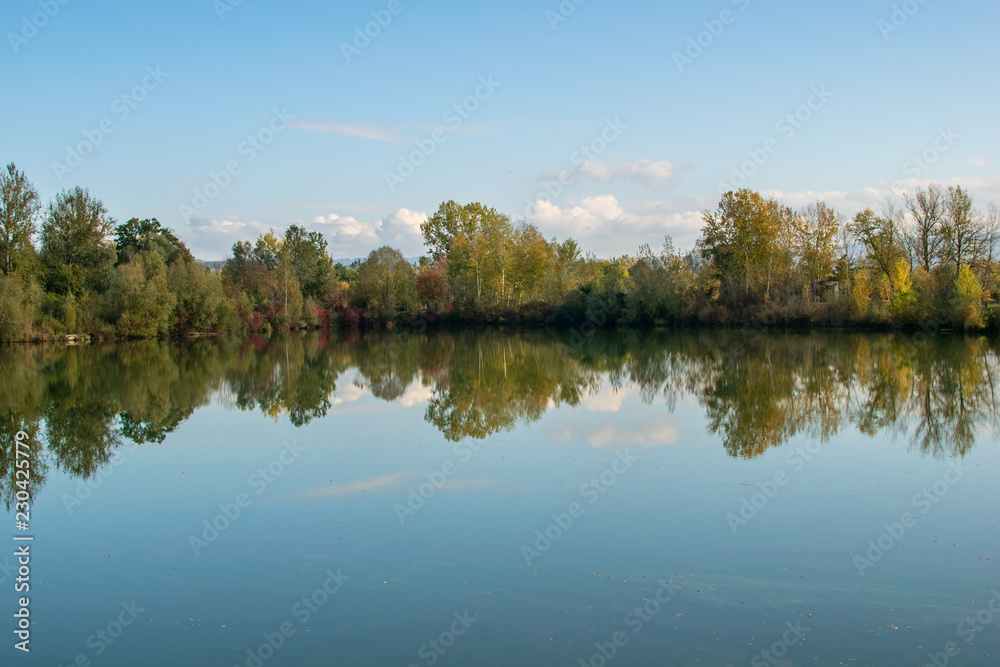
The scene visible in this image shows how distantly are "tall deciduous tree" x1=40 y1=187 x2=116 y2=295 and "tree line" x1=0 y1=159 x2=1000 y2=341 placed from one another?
0.22ft

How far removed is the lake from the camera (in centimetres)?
471

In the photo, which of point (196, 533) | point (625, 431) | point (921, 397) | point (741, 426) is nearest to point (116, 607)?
point (196, 533)

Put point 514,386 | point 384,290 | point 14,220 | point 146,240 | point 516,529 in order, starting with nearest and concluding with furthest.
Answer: point 516,529, point 514,386, point 14,220, point 146,240, point 384,290

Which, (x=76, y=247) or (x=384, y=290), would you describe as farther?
(x=384, y=290)

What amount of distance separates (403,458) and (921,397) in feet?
33.8

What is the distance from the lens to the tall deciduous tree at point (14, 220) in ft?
113

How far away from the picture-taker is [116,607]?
5.29 meters

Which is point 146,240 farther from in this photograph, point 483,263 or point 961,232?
point 961,232

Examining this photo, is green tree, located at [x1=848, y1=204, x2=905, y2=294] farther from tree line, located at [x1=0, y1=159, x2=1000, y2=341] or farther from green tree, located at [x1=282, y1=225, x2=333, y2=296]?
green tree, located at [x1=282, y1=225, x2=333, y2=296]

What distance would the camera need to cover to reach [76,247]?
38094 millimetres

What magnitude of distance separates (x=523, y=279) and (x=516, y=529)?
4669 cm

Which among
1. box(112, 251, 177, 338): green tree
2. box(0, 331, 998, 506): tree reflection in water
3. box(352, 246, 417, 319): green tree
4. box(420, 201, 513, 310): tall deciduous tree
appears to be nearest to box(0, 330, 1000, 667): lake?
box(0, 331, 998, 506): tree reflection in water

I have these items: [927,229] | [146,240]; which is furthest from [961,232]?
[146,240]

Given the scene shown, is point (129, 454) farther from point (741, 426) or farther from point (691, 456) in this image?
point (741, 426)
